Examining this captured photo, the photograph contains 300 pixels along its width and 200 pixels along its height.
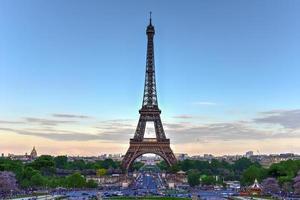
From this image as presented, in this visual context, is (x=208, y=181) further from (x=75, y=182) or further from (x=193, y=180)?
(x=75, y=182)

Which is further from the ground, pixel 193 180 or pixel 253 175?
pixel 253 175

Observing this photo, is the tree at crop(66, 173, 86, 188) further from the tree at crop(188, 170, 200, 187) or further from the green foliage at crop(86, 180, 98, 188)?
the tree at crop(188, 170, 200, 187)

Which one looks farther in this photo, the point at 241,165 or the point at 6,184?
the point at 241,165

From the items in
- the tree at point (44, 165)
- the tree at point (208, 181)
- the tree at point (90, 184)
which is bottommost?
the tree at point (90, 184)

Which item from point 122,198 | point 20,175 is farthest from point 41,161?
point 122,198

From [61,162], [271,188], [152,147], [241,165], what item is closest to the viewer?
[271,188]

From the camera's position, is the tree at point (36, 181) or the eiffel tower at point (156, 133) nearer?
the tree at point (36, 181)

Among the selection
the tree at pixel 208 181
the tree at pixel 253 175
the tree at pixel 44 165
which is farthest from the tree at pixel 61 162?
the tree at pixel 253 175

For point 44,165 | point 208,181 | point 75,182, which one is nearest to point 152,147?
point 208,181

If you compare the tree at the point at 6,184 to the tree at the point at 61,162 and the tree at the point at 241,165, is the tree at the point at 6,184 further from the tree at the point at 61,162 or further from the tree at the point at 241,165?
the tree at the point at 241,165

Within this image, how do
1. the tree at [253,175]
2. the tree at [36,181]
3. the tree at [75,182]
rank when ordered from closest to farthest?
1. the tree at [36,181]
2. the tree at [253,175]
3. the tree at [75,182]

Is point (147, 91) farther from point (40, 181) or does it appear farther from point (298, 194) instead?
point (298, 194)
